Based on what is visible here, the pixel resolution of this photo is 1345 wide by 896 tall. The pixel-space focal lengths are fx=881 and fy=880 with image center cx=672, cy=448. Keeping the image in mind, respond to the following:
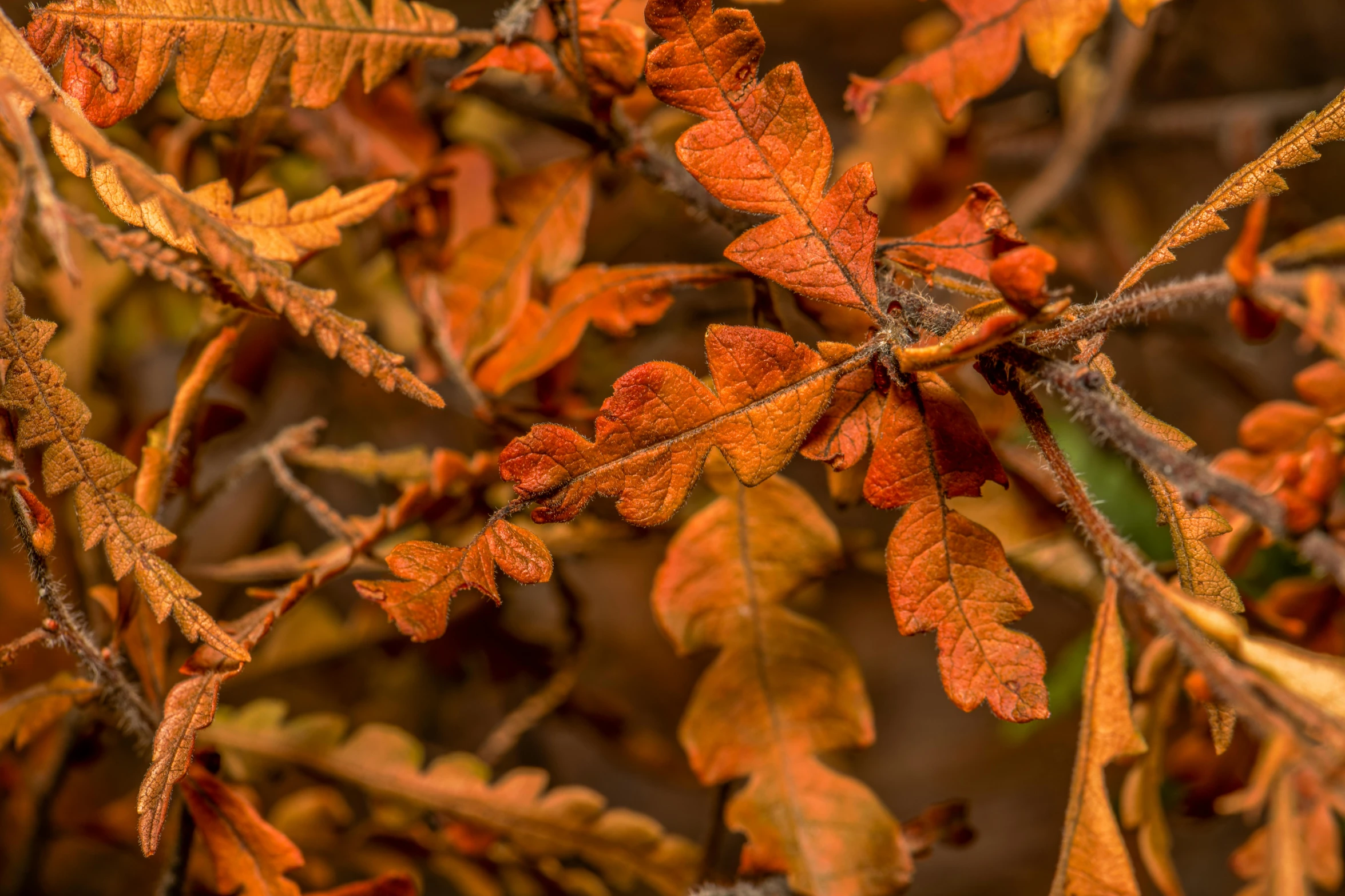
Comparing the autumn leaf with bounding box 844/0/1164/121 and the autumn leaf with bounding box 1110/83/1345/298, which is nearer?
the autumn leaf with bounding box 1110/83/1345/298

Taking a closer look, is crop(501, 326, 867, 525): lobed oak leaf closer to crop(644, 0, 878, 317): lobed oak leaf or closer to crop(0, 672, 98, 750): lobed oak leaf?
crop(644, 0, 878, 317): lobed oak leaf

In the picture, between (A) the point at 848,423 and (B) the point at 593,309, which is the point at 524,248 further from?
(A) the point at 848,423

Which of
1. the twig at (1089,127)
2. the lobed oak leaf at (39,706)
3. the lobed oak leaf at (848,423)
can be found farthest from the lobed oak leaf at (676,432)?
the twig at (1089,127)

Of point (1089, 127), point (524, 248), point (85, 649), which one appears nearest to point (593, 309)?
point (524, 248)

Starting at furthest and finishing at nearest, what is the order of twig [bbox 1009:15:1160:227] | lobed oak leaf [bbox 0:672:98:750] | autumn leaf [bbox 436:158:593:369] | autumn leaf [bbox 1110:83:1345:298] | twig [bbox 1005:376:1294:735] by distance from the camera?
twig [bbox 1009:15:1160:227] < autumn leaf [bbox 436:158:593:369] < lobed oak leaf [bbox 0:672:98:750] < autumn leaf [bbox 1110:83:1345:298] < twig [bbox 1005:376:1294:735]

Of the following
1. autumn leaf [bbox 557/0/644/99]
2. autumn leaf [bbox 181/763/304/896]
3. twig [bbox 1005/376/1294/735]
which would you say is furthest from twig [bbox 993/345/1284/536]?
autumn leaf [bbox 181/763/304/896]

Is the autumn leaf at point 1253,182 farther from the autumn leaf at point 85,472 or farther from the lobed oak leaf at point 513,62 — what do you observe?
the autumn leaf at point 85,472
